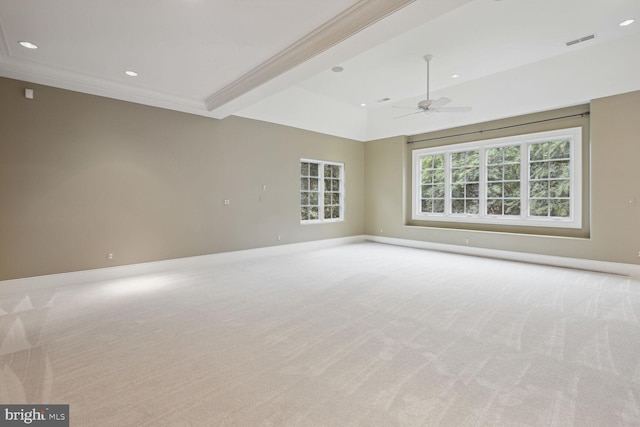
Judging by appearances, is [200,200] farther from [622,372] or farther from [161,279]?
[622,372]

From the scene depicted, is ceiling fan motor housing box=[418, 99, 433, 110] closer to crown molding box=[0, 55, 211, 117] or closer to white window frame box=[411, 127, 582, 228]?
white window frame box=[411, 127, 582, 228]

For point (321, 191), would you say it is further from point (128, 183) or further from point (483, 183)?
point (128, 183)

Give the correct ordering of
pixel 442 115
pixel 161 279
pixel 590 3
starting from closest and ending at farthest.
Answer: pixel 590 3
pixel 161 279
pixel 442 115

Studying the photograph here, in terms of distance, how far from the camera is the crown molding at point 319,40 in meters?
2.71

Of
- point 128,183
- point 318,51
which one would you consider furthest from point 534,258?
point 128,183

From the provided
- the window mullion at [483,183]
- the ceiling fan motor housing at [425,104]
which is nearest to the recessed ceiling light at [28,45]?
the ceiling fan motor housing at [425,104]

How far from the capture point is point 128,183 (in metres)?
4.90

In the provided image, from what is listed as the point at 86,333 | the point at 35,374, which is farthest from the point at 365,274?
the point at 35,374

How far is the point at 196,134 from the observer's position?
5.61 m

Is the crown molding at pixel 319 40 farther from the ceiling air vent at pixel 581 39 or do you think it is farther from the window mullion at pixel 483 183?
the window mullion at pixel 483 183

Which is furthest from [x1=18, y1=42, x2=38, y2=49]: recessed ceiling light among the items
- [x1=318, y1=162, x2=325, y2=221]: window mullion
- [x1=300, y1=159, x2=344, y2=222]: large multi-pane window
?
[x1=318, y1=162, x2=325, y2=221]: window mullion

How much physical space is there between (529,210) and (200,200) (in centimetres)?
674

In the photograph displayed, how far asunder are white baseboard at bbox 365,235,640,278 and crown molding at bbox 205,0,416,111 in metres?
5.54

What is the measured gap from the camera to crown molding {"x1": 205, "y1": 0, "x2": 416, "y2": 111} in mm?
2709
